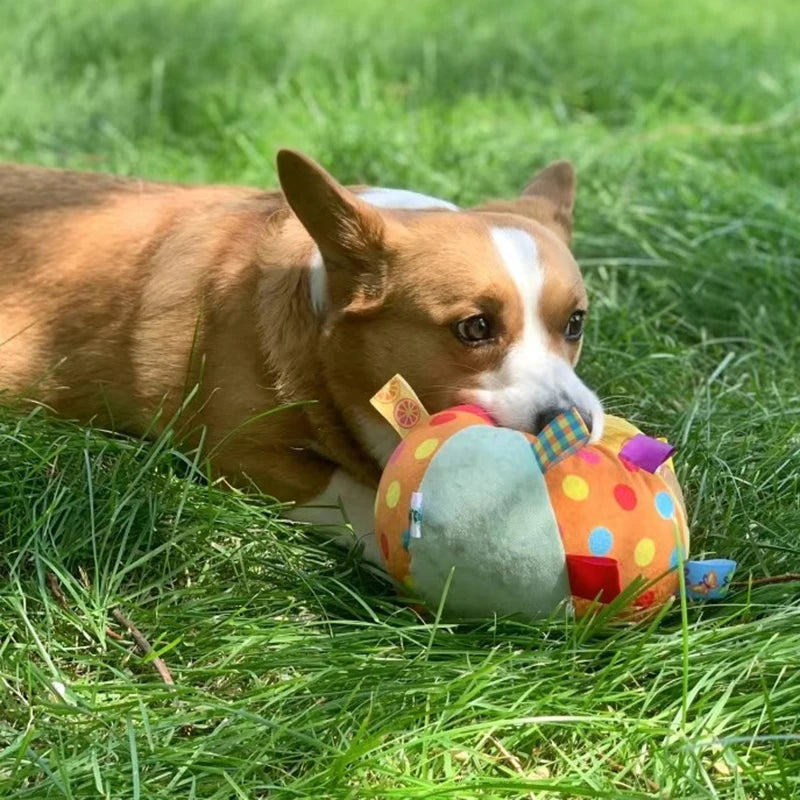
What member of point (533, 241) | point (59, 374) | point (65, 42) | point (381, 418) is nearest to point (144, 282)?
point (59, 374)

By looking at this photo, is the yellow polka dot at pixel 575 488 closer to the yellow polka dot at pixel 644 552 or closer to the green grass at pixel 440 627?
the yellow polka dot at pixel 644 552

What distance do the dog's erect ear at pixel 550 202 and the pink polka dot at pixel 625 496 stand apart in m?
1.05

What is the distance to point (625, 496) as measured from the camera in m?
2.60

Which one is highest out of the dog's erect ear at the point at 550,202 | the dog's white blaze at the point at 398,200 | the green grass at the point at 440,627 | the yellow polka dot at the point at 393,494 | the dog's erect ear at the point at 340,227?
the dog's erect ear at the point at 340,227

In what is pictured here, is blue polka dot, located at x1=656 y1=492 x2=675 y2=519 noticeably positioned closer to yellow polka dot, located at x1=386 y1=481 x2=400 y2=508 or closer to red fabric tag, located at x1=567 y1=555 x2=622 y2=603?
red fabric tag, located at x1=567 y1=555 x2=622 y2=603

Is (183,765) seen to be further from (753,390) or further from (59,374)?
(753,390)

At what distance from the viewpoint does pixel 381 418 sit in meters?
3.07

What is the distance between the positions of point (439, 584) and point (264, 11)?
20.4 feet

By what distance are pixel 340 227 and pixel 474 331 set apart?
1.33 feet

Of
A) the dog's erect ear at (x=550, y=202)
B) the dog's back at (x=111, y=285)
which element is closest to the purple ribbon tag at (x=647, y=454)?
the dog's erect ear at (x=550, y=202)

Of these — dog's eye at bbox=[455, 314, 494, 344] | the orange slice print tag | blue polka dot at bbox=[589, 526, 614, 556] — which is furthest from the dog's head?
blue polka dot at bbox=[589, 526, 614, 556]

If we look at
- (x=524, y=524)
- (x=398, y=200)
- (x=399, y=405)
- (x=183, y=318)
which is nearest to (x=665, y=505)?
(x=524, y=524)

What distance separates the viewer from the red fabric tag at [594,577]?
252 centimetres

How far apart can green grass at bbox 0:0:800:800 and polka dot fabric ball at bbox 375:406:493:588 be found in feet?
0.50
